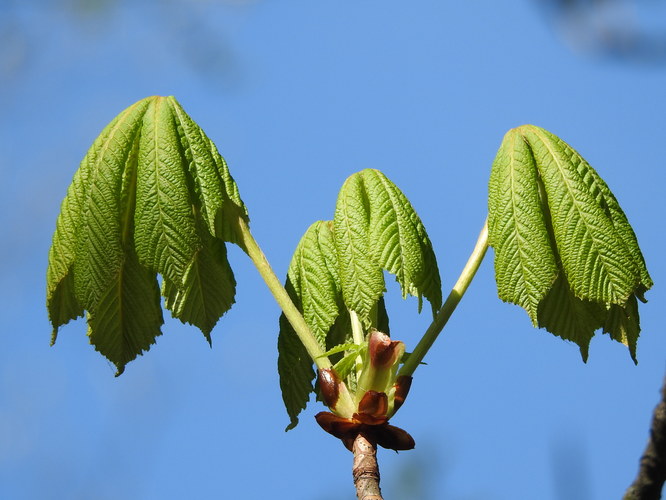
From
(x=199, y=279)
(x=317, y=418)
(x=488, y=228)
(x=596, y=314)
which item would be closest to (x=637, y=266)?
(x=596, y=314)

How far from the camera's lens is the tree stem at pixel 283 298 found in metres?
2.89

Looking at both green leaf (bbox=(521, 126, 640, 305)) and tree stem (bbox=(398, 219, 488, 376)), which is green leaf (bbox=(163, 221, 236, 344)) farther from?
green leaf (bbox=(521, 126, 640, 305))

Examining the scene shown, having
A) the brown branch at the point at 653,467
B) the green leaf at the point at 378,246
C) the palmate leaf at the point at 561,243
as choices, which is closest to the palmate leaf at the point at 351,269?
the green leaf at the point at 378,246

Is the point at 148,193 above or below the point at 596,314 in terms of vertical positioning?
above

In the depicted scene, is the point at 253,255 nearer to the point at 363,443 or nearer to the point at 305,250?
the point at 305,250

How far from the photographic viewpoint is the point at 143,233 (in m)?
2.90

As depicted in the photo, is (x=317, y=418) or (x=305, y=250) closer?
(x=317, y=418)

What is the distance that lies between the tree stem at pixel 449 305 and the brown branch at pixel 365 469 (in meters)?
0.22

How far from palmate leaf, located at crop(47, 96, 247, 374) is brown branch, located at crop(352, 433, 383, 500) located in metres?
0.68

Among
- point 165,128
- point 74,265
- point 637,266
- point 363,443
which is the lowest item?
point 363,443

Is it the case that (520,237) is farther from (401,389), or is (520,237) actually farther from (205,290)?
(205,290)

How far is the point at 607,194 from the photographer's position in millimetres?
3027

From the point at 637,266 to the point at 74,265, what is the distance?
64.6 inches

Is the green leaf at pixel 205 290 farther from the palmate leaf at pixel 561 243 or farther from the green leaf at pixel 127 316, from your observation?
the palmate leaf at pixel 561 243
